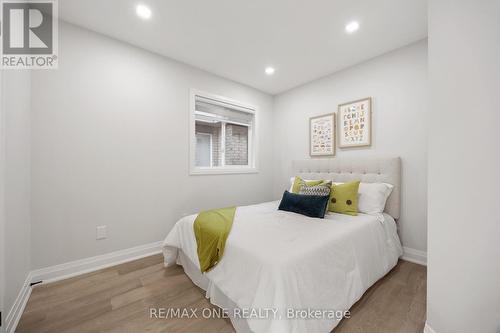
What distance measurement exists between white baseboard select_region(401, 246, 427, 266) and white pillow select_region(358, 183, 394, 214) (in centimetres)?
59

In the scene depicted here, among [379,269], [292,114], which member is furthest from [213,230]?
[292,114]

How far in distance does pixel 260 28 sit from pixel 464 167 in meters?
2.13

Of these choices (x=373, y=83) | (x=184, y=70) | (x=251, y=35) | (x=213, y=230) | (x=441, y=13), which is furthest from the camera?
(x=184, y=70)

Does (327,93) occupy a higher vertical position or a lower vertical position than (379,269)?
higher

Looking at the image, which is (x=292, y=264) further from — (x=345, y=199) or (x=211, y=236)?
(x=345, y=199)

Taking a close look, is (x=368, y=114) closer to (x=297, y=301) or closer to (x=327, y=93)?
(x=327, y=93)

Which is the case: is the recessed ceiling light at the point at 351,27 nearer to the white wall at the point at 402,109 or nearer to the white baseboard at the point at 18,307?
the white wall at the point at 402,109

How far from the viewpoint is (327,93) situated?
3088 mm

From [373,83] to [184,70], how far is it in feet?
8.80

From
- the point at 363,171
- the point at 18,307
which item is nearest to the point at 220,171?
the point at 363,171

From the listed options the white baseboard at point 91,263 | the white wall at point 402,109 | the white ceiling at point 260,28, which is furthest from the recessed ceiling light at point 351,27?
the white baseboard at point 91,263

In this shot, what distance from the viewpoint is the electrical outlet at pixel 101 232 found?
211 centimetres
